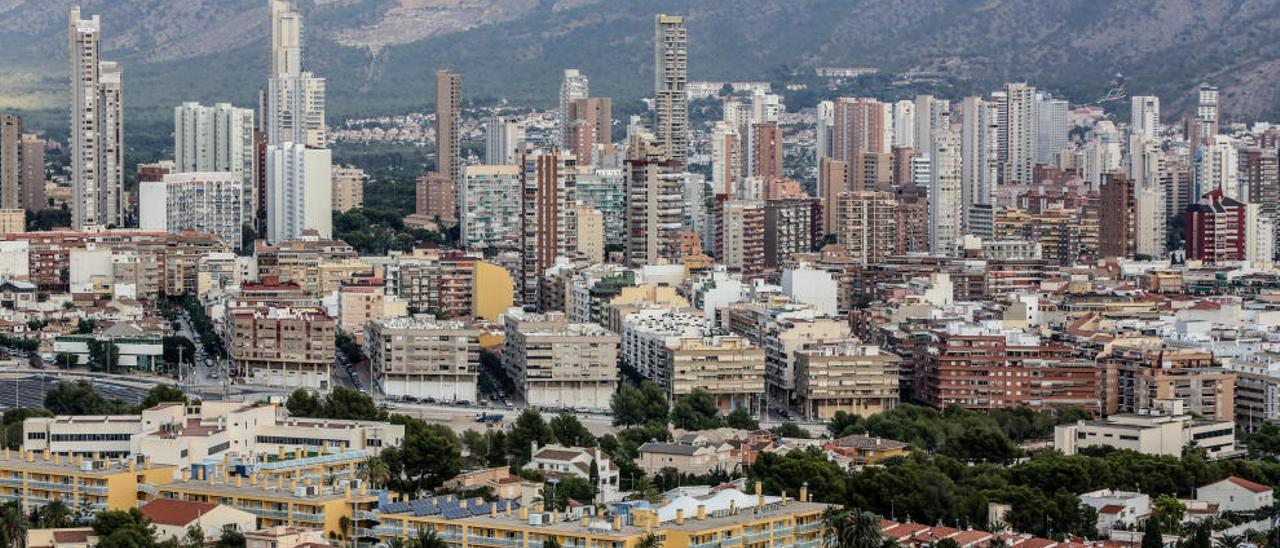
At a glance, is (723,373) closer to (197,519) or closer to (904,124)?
(197,519)

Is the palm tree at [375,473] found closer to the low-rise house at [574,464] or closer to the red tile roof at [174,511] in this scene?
the low-rise house at [574,464]

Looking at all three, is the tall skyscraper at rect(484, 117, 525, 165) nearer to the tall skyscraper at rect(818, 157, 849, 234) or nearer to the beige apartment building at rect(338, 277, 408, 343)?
the tall skyscraper at rect(818, 157, 849, 234)

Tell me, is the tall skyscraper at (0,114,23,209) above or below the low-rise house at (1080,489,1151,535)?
above

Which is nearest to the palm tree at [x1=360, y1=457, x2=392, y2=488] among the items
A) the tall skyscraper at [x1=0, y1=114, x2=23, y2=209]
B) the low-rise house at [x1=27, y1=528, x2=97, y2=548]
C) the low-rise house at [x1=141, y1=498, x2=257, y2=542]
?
the low-rise house at [x1=141, y1=498, x2=257, y2=542]

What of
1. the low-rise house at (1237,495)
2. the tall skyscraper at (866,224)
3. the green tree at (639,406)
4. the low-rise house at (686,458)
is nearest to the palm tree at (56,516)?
the low-rise house at (686,458)

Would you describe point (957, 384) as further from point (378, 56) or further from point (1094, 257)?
point (378, 56)

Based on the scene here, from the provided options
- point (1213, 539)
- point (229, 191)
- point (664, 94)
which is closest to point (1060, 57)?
point (664, 94)
